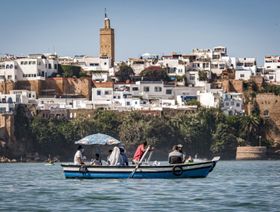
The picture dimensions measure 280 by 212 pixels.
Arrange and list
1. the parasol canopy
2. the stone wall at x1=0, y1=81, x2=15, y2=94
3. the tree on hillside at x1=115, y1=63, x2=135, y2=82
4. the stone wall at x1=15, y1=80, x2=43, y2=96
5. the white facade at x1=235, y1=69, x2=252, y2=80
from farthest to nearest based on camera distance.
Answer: the tree on hillside at x1=115, y1=63, x2=135, y2=82 < the white facade at x1=235, y1=69, x2=252, y2=80 < the stone wall at x1=15, y1=80, x2=43, y2=96 < the stone wall at x1=0, y1=81, x2=15, y2=94 < the parasol canopy

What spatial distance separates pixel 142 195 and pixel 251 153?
2829 inches

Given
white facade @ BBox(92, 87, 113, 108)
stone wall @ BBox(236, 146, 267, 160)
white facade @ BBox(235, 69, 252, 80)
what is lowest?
stone wall @ BBox(236, 146, 267, 160)

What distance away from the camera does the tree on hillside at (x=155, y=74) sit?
142875 mm

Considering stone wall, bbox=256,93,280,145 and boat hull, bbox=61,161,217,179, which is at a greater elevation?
stone wall, bbox=256,93,280,145

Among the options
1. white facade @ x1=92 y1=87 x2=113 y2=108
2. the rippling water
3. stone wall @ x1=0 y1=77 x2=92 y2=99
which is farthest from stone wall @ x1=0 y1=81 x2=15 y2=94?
the rippling water

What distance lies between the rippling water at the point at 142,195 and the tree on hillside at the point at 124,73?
289 ft

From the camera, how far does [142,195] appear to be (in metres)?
46.3

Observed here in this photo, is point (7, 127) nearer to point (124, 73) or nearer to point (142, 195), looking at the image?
point (124, 73)

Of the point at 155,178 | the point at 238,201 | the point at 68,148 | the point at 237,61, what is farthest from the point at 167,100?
the point at 238,201

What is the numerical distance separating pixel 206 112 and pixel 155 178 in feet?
226

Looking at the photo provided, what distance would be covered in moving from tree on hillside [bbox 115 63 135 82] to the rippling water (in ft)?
289

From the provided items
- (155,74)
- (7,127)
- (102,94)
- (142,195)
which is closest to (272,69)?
(155,74)

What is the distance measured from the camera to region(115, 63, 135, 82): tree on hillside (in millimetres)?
145625

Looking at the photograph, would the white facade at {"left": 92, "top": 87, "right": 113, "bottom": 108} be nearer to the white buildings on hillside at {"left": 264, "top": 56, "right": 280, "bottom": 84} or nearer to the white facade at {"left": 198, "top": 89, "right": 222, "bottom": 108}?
the white facade at {"left": 198, "top": 89, "right": 222, "bottom": 108}
